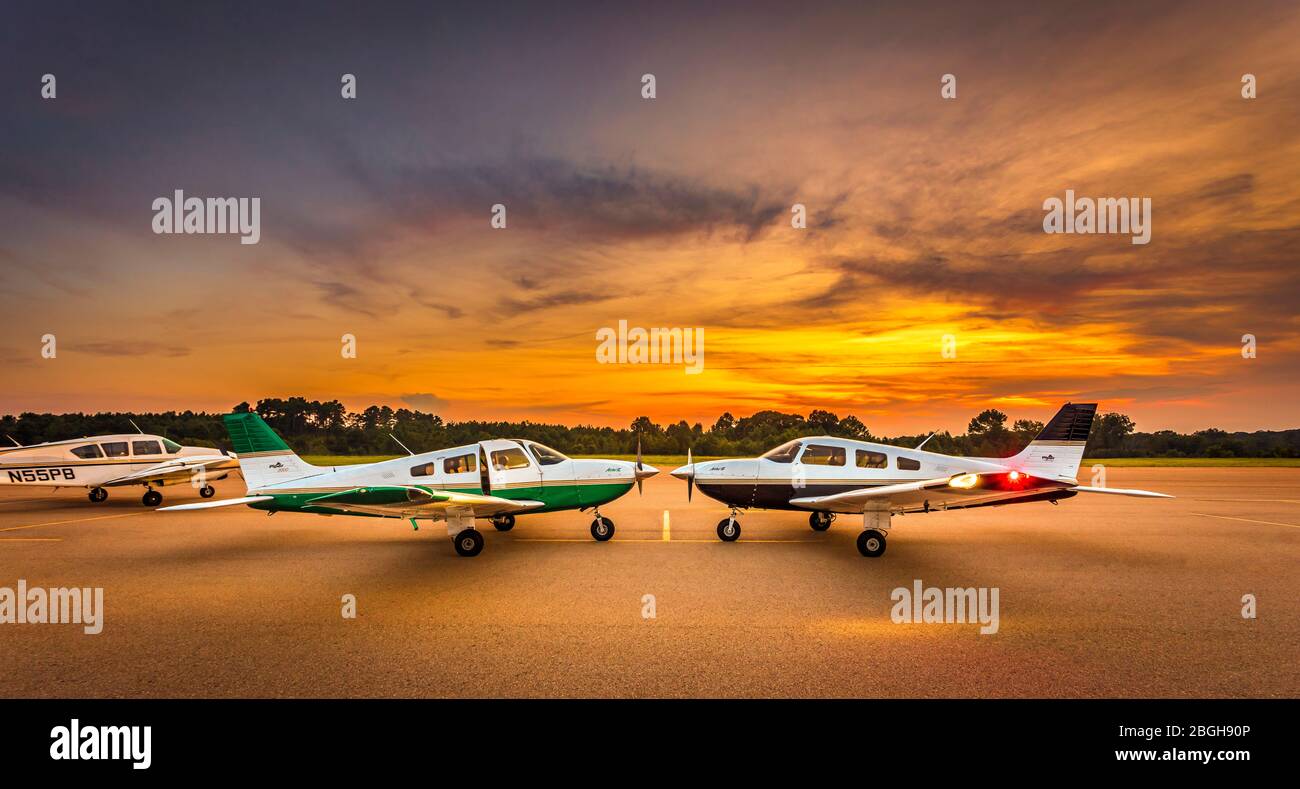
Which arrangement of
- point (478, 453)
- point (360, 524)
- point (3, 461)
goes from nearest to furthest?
point (478, 453), point (360, 524), point (3, 461)

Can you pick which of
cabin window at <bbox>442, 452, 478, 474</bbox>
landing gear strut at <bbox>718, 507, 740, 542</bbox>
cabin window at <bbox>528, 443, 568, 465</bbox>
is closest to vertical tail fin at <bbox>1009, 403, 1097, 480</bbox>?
landing gear strut at <bbox>718, 507, 740, 542</bbox>

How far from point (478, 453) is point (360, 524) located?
6.35m

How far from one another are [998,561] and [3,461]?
97.9ft

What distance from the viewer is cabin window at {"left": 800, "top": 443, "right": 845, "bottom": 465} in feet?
38.6

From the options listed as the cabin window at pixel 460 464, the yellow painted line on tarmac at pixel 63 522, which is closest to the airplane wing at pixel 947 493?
the cabin window at pixel 460 464

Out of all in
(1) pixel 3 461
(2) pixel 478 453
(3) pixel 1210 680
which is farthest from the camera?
(1) pixel 3 461

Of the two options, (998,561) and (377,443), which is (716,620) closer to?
(998,561)

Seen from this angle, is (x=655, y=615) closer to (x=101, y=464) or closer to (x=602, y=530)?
(x=602, y=530)

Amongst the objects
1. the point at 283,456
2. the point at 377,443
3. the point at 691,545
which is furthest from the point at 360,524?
the point at 377,443

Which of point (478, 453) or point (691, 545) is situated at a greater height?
point (478, 453)

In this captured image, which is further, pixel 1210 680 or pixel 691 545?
pixel 691 545

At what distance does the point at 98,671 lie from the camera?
5.41 meters

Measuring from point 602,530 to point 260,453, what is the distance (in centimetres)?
733

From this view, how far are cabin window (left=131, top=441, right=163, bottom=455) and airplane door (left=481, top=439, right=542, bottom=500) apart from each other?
16909 mm
